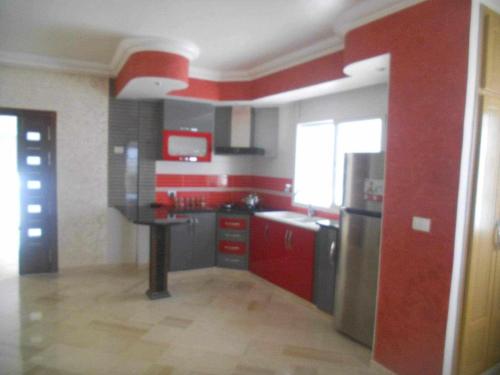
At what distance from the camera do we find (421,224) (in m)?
2.31

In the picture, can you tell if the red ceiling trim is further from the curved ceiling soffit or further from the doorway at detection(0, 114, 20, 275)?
the doorway at detection(0, 114, 20, 275)

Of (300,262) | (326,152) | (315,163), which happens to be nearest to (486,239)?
(300,262)

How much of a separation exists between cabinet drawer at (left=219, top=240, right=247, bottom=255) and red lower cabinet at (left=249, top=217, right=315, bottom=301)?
0.45ft

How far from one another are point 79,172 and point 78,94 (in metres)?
1.03

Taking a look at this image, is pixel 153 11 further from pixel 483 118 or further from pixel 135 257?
pixel 135 257

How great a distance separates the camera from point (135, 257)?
5.02 m

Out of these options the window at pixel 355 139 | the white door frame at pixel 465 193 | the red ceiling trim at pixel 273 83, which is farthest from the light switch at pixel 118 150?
the white door frame at pixel 465 193

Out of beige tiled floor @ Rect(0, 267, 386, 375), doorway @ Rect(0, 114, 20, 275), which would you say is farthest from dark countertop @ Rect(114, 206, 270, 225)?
doorway @ Rect(0, 114, 20, 275)

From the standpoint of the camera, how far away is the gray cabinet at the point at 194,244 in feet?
15.1

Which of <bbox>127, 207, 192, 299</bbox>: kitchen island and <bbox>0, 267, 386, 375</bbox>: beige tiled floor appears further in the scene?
<bbox>127, 207, 192, 299</bbox>: kitchen island

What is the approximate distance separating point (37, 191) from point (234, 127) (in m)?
2.76

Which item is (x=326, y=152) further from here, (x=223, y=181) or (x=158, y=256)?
(x=158, y=256)

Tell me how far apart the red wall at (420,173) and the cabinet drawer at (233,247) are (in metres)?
2.44

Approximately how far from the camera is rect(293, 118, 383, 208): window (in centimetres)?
383
